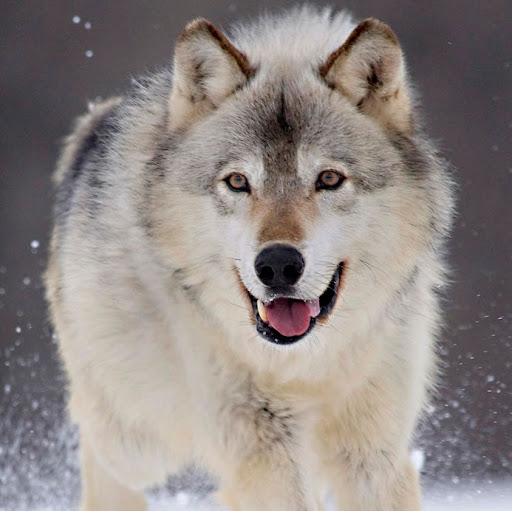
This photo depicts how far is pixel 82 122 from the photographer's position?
202 inches

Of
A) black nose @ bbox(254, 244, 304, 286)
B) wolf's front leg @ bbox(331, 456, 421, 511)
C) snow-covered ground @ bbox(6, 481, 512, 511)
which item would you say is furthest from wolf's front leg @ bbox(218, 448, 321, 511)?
snow-covered ground @ bbox(6, 481, 512, 511)

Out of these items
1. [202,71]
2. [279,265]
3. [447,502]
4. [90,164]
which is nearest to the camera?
[279,265]

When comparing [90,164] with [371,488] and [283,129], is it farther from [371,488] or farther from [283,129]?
[371,488]

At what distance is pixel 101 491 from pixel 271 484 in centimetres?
132

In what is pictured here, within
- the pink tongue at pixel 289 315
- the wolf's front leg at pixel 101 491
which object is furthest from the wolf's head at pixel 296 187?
the wolf's front leg at pixel 101 491

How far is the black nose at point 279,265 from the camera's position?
10.3 feet

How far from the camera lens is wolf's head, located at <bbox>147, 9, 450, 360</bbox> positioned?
3.27m

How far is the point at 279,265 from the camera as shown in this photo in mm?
3129

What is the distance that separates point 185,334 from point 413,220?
0.86 m

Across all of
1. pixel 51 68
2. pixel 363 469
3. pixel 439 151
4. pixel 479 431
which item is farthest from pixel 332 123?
pixel 51 68

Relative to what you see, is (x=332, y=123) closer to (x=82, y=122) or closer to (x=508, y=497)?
(x=82, y=122)

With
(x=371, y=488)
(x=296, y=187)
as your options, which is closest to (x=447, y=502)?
(x=371, y=488)

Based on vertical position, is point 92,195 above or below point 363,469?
above

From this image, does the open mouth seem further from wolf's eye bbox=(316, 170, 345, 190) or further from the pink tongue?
wolf's eye bbox=(316, 170, 345, 190)
